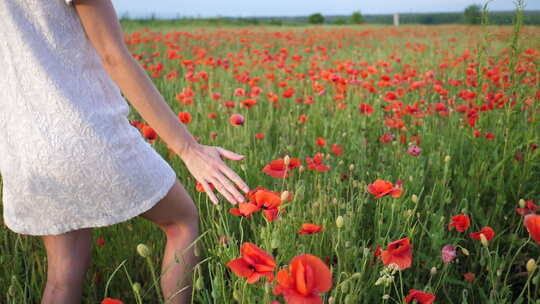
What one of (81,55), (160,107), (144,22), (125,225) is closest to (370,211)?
(125,225)

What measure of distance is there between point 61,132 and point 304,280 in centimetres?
66

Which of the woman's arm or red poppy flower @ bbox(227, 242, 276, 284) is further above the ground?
the woman's arm

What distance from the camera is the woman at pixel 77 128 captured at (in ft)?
3.52

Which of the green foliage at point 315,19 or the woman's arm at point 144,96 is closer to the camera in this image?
the woman's arm at point 144,96

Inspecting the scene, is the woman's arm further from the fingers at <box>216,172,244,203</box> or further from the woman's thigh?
the woman's thigh

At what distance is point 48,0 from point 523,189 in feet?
6.66

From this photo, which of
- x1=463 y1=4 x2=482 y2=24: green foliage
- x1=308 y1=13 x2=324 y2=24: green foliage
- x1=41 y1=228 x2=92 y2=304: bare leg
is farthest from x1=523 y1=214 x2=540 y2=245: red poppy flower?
x1=308 y1=13 x2=324 y2=24: green foliage

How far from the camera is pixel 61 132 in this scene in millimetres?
1073

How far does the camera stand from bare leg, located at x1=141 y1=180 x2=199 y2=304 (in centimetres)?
126

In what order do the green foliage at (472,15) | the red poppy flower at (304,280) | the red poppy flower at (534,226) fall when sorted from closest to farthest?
the red poppy flower at (304,280) < the red poppy flower at (534,226) < the green foliage at (472,15)

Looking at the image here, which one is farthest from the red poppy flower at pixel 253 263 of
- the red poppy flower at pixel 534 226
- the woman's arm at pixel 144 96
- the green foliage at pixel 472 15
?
the green foliage at pixel 472 15

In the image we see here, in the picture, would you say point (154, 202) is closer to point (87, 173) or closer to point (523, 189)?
point (87, 173)

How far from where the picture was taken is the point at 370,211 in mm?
1996

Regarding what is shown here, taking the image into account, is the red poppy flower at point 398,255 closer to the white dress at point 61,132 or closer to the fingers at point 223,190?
the fingers at point 223,190
